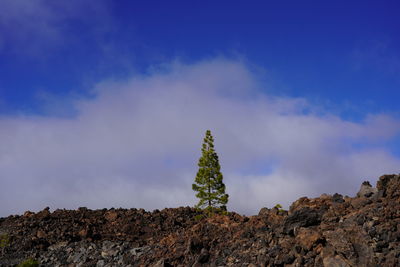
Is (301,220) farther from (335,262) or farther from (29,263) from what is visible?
(29,263)

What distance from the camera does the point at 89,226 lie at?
3681 cm

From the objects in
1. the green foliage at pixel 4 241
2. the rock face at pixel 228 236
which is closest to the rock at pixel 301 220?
the rock face at pixel 228 236

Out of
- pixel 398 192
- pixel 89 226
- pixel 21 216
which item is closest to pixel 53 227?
pixel 89 226

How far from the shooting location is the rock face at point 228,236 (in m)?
17.9

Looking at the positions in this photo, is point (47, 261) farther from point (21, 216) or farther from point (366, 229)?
point (366, 229)

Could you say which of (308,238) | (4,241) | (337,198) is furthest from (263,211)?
(4,241)

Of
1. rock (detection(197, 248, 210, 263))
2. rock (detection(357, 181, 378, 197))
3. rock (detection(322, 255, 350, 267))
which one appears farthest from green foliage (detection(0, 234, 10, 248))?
rock (detection(357, 181, 378, 197))

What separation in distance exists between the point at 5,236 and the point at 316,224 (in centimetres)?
3056

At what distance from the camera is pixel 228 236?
984 inches

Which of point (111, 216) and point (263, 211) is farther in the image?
point (111, 216)

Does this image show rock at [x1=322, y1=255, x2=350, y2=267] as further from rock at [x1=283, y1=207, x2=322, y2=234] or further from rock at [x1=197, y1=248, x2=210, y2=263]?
rock at [x1=197, y1=248, x2=210, y2=263]

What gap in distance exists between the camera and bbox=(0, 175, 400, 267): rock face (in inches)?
706

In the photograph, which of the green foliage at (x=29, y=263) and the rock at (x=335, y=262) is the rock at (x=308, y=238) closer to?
the rock at (x=335, y=262)

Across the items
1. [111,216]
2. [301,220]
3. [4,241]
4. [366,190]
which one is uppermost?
[111,216]
